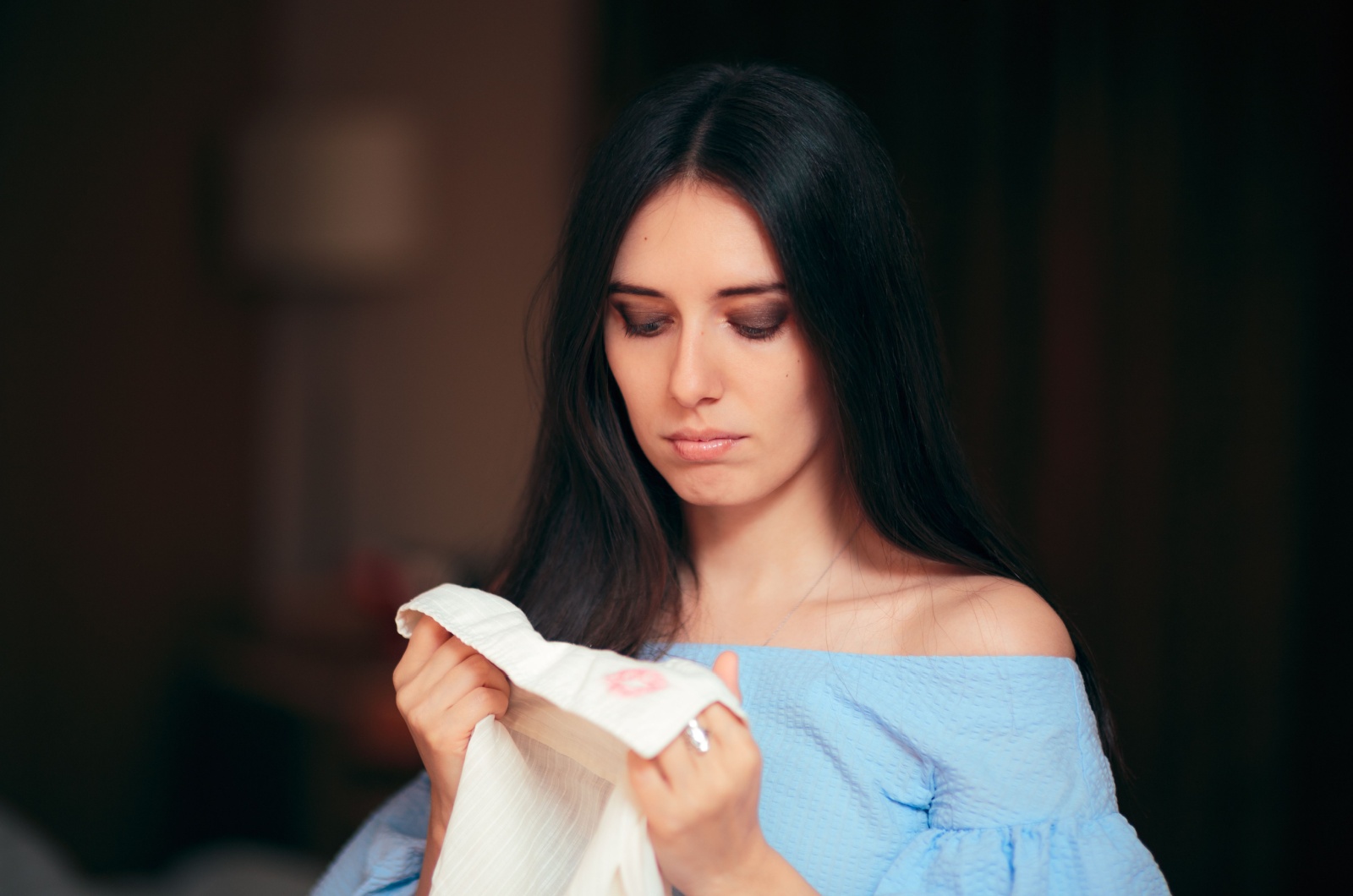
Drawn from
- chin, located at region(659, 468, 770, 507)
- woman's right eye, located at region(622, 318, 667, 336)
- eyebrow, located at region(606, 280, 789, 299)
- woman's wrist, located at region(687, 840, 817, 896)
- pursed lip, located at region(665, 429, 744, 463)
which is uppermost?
eyebrow, located at region(606, 280, 789, 299)

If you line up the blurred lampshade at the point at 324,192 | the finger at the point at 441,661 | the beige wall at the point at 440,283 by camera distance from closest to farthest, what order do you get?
A: the finger at the point at 441,661 < the blurred lampshade at the point at 324,192 < the beige wall at the point at 440,283

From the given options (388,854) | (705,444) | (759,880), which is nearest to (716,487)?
(705,444)

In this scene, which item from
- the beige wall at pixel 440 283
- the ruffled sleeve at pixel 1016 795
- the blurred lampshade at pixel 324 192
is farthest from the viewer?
the beige wall at pixel 440 283

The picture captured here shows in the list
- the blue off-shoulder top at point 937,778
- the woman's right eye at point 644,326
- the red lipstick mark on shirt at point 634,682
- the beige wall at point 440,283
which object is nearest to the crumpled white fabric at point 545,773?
the red lipstick mark on shirt at point 634,682

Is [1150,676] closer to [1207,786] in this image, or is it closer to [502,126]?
[1207,786]

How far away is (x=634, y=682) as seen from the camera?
94cm

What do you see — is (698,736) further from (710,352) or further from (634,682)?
(710,352)

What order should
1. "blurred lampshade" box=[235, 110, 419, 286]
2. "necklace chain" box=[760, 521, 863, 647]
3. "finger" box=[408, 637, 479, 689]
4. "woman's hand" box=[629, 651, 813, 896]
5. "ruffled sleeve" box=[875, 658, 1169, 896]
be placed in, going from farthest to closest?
"blurred lampshade" box=[235, 110, 419, 286] → "necklace chain" box=[760, 521, 863, 647] → "finger" box=[408, 637, 479, 689] → "ruffled sleeve" box=[875, 658, 1169, 896] → "woman's hand" box=[629, 651, 813, 896]

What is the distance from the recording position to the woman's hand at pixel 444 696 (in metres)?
1.11

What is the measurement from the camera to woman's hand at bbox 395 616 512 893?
111 centimetres

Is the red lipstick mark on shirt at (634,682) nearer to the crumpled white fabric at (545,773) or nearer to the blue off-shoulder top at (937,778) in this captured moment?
the crumpled white fabric at (545,773)

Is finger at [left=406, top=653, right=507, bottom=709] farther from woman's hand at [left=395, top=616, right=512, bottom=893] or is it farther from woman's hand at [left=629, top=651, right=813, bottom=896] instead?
woman's hand at [left=629, top=651, right=813, bottom=896]

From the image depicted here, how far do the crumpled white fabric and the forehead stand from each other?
369 mm

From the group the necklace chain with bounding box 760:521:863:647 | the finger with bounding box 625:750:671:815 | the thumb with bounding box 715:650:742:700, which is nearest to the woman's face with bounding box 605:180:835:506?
the necklace chain with bounding box 760:521:863:647
